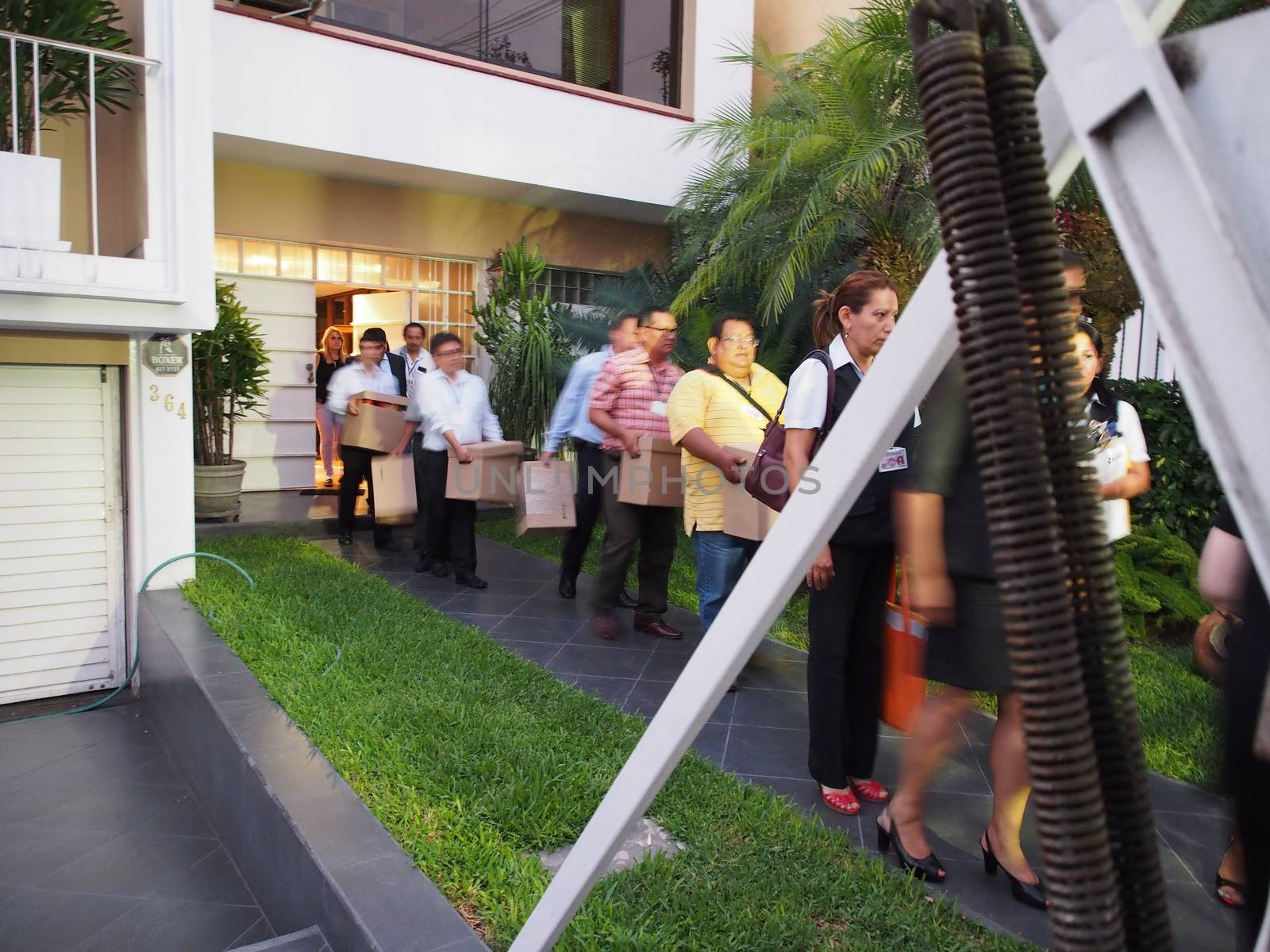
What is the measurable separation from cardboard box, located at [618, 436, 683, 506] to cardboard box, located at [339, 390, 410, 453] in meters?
3.24

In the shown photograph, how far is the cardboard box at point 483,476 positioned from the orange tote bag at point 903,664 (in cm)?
421

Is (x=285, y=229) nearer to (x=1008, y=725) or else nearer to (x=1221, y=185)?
(x=1008, y=725)

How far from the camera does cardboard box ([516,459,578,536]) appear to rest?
22.6 ft

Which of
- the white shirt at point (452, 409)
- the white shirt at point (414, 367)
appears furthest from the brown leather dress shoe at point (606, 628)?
the white shirt at point (414, 367)

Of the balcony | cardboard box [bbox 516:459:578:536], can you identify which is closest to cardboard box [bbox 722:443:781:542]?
cardboard box [bbox 516:459:578:536]

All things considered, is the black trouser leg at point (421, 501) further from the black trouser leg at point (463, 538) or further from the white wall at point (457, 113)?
the white wall at point (457, 113)

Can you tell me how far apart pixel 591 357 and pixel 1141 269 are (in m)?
5.85

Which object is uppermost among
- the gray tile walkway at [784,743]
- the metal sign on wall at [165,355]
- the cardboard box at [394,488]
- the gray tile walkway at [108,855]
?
the metal sign on wall at [165,355]

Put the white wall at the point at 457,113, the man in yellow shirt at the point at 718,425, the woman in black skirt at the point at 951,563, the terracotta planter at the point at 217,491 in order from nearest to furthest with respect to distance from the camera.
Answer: the woman in black skirt at the point at 951,563 < the man in yellow shirt at the point at 718,425 < the terracotta planter at the point at 217,491 < the white wall at the point at 457,113

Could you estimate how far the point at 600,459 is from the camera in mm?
6574

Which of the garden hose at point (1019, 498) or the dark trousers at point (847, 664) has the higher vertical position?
the garden hose at point (1019, 498)

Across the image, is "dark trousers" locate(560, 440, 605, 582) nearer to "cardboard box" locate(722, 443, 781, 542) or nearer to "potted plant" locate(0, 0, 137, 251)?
"cardboard box" locate(722, 443, 781, 542)

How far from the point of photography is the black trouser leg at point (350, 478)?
8727mm

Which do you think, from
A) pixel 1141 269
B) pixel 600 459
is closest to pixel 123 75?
pixel 600 459
